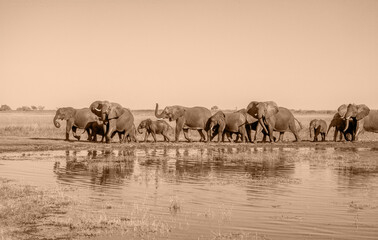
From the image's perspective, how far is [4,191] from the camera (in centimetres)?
1538

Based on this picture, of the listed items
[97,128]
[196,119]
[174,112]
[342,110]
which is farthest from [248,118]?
[97,128]

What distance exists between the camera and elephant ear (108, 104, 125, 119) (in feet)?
113

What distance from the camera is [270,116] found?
38656 millimetres

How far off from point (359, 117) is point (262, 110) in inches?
271

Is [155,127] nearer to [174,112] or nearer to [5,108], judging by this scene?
[174,112]

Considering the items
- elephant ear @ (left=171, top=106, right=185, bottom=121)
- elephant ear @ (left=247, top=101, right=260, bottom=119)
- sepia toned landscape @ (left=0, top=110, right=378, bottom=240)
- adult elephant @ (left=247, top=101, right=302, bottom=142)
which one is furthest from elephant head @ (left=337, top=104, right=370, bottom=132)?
elephant ear @ (left=171, top=106, right=185, bottom=121)

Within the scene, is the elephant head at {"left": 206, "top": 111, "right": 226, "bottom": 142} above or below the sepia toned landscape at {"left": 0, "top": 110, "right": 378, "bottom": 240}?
above

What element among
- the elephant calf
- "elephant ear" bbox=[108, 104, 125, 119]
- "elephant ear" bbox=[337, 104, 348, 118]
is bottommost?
the elephant calf

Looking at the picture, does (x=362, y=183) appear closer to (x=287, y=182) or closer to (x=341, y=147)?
(x=287, y=182)

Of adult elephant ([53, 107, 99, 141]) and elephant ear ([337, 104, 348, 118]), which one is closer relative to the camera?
adult elephant ([53, 107, 99, 141])

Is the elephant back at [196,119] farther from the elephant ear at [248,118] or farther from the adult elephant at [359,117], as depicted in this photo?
the adult elephant at [359,117]

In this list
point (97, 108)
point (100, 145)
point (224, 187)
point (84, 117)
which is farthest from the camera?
point (84, 117)

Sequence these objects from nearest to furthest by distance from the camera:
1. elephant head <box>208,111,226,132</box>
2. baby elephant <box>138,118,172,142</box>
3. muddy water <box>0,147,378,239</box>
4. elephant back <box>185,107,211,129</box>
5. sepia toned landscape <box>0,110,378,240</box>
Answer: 1. sepia toned landscape <box>0,110,378,240</box>
2. muddy water <box>0,147,378,239</box>
3. baby elephant <box>138,118,172,142</box>
4. elephant head <box>208,111,226,132</box>
5. elephant back <box>185,107,211,129</box>

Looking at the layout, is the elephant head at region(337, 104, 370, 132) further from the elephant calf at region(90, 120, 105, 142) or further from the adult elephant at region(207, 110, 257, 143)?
the elephant calf at region(90, 120, 105, 142)
